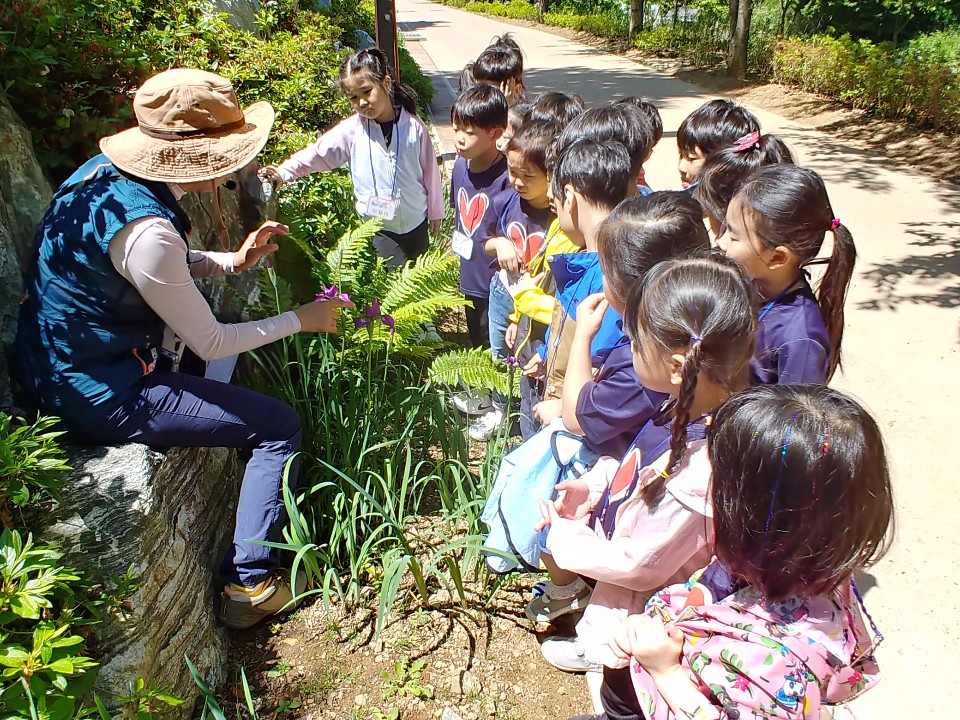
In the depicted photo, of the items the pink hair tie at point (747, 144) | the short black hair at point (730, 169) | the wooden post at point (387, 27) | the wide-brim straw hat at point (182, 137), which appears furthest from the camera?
the wooden post at point (387, 27)

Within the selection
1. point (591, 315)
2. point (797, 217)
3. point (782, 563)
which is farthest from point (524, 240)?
point (782, 563)

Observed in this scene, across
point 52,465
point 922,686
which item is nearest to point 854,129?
point 922,686

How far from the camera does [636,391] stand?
6.52ft

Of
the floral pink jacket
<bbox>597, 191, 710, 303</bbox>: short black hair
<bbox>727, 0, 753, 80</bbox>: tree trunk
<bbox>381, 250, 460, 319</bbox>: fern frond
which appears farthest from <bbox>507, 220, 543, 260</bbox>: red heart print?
<bbox>727, 0, 753, 80</bbox>: tree trunk

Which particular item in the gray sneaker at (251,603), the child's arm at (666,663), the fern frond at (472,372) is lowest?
the gray sneaker at (251,603)

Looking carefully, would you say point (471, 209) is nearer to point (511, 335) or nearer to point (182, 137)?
point (511, 335)

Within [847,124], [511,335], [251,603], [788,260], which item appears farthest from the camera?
[847,124]

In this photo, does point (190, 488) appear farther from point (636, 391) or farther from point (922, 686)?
point (922, 686)

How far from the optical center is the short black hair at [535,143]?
2.98 meters

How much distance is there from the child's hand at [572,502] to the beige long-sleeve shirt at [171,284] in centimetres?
107

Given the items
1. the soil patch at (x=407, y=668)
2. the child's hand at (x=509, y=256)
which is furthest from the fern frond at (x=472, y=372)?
the soil patch at (x=407, y=668)

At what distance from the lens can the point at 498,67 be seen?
480 cm

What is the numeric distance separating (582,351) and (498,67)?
329cm

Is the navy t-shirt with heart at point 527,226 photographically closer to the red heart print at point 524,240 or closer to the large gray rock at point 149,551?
the red heart print at point 524,240
